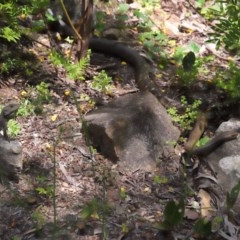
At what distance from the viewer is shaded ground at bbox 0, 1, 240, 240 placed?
12.1ft

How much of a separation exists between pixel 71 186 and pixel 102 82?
140cm

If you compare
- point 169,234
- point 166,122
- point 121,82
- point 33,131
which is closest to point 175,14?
point 121,82

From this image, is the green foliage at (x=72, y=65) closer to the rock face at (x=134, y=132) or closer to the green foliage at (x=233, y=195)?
the rock face at (x=134, y=132)

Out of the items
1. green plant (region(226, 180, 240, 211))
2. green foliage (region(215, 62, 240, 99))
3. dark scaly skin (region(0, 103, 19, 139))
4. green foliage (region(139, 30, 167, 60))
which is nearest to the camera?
green plant (region(226, 180, 240, 211))

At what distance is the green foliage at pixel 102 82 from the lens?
5.14m

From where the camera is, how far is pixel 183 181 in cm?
423

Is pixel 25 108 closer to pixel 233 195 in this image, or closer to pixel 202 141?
pixel 202 141

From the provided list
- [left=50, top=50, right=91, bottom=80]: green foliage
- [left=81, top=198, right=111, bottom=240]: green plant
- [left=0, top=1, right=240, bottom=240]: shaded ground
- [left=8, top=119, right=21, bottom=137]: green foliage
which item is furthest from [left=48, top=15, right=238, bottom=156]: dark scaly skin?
[left=8, top=119, right=21, bottom=137]: green foliage

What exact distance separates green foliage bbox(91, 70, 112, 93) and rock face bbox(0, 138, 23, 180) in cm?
141

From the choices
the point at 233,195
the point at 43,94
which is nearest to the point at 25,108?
the point at 43,94

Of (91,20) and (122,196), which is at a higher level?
(91,20)

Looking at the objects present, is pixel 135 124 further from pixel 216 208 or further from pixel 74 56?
pixel 74 56

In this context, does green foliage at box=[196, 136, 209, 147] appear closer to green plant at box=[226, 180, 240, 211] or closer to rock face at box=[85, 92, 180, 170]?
rock face at box=[85, 92, 180, 170]

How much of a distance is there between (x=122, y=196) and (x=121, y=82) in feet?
5.66
